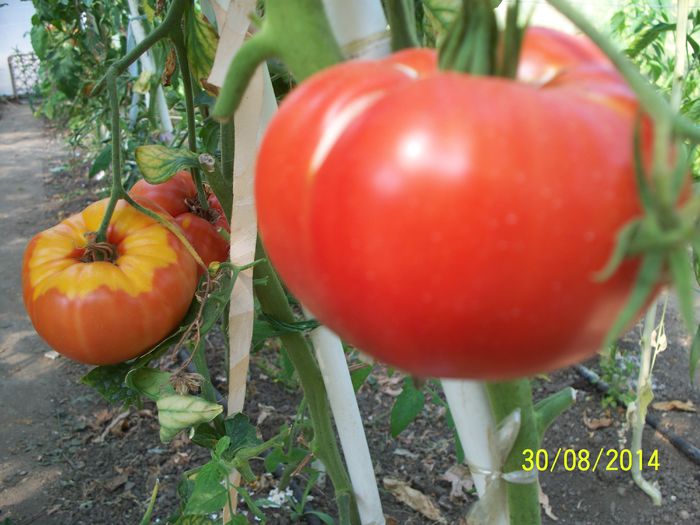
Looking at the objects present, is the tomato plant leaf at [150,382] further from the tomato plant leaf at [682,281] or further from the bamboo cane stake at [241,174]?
the tomato plant leaf at [682,281]

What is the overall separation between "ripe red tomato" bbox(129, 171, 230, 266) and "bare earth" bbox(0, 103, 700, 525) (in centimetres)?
79

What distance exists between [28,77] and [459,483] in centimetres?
907

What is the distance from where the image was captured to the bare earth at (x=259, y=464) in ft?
5.06

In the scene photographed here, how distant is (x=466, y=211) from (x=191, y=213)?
2.07 feet

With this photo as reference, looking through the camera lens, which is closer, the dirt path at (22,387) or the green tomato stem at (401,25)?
the green tomato stem at (401,25)

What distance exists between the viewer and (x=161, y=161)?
0.74 metres

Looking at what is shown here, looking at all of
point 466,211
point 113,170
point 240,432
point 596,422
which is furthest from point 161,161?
point 596,422

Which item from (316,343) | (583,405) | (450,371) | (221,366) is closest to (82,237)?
(316,343)

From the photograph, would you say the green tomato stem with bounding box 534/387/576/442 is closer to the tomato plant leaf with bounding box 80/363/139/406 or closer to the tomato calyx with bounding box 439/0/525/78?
the tomato calyx with bounding box 439/0/525/78

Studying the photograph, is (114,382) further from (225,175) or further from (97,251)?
(225,175)

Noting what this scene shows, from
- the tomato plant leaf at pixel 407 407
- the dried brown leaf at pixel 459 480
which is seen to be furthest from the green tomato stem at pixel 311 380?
the dried brown leaf at pixel 459 480

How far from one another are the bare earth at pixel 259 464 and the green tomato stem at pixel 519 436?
3.32ft

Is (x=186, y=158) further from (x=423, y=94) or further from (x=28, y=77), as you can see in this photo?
(x=28, y=77)

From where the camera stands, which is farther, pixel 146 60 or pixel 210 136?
pixel 146 60
